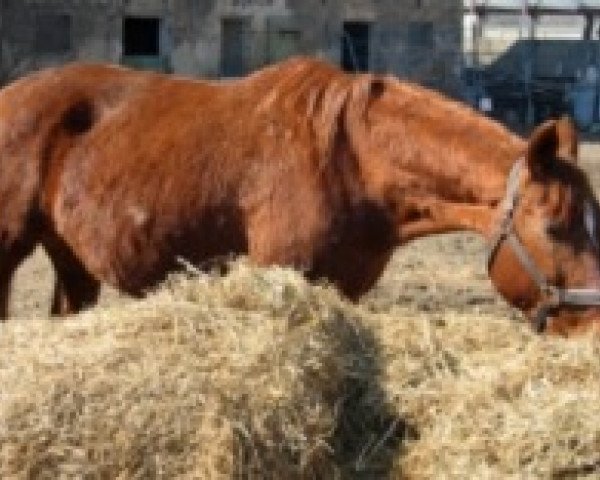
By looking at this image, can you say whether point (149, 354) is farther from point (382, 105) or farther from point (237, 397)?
point (382, 105)

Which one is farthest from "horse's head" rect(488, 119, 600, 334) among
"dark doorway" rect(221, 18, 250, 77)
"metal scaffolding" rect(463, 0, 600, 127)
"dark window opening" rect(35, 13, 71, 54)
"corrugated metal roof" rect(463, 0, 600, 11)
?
"corrugated metal roof" rect(463, 0, 600, 11)

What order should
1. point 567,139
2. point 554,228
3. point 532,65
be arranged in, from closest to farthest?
1. point 554,228
2. point 567,139
3. point 532,65

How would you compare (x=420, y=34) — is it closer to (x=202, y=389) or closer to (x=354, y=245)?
(x=354, y=245)

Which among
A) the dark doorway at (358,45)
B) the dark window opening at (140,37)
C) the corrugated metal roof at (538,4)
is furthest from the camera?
the corrugated metal roof at (538,4)

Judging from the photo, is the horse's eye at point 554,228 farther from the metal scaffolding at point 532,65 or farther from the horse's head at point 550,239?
the metal scaffolding at point 532,65

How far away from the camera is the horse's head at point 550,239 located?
16.7 ft

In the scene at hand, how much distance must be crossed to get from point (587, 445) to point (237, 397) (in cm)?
105

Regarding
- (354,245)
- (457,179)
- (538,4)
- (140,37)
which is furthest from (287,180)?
(538,4)

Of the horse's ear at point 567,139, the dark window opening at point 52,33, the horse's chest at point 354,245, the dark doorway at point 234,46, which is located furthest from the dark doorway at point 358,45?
the horse's ear at point 567,139

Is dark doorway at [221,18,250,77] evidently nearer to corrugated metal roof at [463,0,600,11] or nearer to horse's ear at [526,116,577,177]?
corrugated metal roof at [463,0,600,11]

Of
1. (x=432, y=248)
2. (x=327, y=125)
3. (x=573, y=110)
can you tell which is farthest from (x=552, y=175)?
(x=573, y=110)

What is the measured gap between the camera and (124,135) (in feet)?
20.9

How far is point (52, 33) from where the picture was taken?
34.4m

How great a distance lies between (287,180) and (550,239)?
116cm
